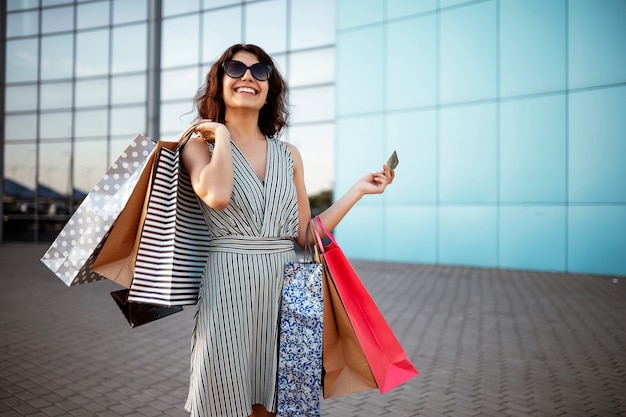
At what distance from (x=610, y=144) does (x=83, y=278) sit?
12.3m

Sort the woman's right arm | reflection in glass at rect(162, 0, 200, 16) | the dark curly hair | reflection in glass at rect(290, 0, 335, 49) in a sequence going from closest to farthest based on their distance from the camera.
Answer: the woman's right arm, the dark curly hair, reflection in glass at rect(290, 0, 335, 49), reflection in glass at rect(162, 0, 200, 16)

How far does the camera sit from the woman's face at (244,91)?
2.14 meters

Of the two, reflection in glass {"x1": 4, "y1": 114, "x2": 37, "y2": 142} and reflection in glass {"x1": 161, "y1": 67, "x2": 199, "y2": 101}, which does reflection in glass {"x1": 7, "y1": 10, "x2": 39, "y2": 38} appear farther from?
reflection in glass {"x1": 161, "y1": 67, "x2": 199, "y2": 101}

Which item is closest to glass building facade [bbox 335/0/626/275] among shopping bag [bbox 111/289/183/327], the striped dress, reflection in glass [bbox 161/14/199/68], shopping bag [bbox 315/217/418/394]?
reflection in glass [bbox 161/14/199/68]

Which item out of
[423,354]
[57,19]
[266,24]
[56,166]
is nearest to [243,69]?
[423,354]

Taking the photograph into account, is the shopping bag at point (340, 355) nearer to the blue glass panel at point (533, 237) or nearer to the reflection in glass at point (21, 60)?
the blue glass panel at point (533, 237)

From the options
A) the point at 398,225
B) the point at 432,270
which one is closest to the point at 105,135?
the point at 398,225

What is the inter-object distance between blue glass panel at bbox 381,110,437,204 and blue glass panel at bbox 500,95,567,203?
1764 mm

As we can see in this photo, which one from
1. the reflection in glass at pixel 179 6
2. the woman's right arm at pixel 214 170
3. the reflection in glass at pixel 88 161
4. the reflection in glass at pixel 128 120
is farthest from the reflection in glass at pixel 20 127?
the woman's right arm at pixel 214 170

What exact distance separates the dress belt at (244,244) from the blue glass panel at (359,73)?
1292 centimetres

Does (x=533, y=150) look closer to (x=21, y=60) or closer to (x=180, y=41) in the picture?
(x=180, y=41)

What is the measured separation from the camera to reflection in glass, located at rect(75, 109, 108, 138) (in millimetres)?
19906

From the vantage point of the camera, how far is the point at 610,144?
11617mm

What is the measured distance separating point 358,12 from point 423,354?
38.8 feet
